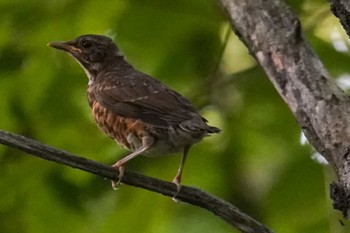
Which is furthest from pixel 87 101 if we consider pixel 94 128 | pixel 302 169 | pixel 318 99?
pixel 318 99

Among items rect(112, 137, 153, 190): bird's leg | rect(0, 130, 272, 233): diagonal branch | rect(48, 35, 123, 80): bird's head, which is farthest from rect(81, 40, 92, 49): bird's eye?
rect(0, 130, 272, 233): diagonal branch

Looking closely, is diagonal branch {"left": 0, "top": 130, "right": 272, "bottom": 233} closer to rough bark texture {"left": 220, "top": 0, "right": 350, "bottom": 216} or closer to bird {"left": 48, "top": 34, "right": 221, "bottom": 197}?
bird {"left": 48, "top": 34, "right": 221, "bottom": 197}

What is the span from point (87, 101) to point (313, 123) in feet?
4.39

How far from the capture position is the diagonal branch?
136 inches

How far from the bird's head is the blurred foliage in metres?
0.16

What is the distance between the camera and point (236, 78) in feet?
15.4

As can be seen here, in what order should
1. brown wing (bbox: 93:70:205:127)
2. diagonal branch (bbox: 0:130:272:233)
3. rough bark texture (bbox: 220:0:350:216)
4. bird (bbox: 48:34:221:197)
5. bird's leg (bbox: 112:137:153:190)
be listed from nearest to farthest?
diagonal branch (bbox: 0:130:272:233) → rough bark texture (bbox: 220:0:350:216) → bird's leg (bbox: 112:137:153:190) → bird (bbox: 48:34:221:197) → brown wing (bbox: 93:70:205:127)

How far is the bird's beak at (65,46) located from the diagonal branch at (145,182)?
1022 millimetres

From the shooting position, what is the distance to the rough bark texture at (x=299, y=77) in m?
3.65

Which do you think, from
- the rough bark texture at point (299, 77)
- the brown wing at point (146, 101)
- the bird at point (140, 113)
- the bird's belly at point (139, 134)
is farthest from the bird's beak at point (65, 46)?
the rough bark texture at point (299, 77)

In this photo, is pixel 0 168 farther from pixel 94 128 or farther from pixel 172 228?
pixel 172 228

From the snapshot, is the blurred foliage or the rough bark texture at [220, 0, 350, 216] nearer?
the rough bark texture at [220, 0, 350, 216]

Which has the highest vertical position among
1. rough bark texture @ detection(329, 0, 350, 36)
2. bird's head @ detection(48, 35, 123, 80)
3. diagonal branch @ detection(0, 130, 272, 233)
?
rough bark texture @ detection(329, 0, 350, 36)

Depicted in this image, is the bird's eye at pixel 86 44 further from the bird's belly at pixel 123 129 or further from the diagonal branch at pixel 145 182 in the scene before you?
the diagonal branch at pixel 145 182
